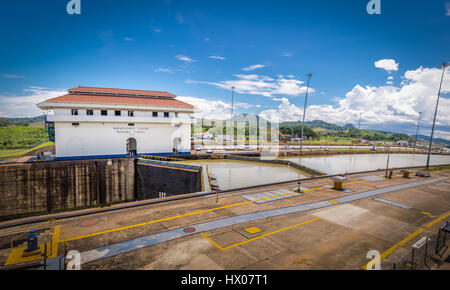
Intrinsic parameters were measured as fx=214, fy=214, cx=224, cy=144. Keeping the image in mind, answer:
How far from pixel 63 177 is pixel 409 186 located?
35439 mm

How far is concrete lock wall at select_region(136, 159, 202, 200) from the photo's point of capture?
2267 cm

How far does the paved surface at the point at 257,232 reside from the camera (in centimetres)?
809

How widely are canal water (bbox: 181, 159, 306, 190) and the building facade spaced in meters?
6.85

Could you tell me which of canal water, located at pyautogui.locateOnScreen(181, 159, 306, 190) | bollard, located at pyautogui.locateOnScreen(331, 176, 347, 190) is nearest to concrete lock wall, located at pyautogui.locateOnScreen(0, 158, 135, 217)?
canal water, located at pyautogui.locateOnScreen(181, 159, 306, 190)

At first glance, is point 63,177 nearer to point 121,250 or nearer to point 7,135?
point 121,250

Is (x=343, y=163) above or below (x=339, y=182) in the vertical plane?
below

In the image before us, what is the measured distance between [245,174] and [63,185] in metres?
20.8

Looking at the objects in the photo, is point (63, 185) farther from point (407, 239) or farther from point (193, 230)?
point (407, 239)

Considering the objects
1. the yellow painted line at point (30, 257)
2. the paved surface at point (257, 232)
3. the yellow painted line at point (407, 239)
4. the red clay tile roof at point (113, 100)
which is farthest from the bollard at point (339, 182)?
the red clay tile roof at point (113, 100)

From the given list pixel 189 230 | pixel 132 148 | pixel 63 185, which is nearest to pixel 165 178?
pixel 63 185

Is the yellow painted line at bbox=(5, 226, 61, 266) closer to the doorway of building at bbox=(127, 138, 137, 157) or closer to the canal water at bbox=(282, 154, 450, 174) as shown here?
the doorway of building at bbox=(127, 138, 137, 157)

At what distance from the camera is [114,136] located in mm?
29188

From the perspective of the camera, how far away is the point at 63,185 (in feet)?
74.8
